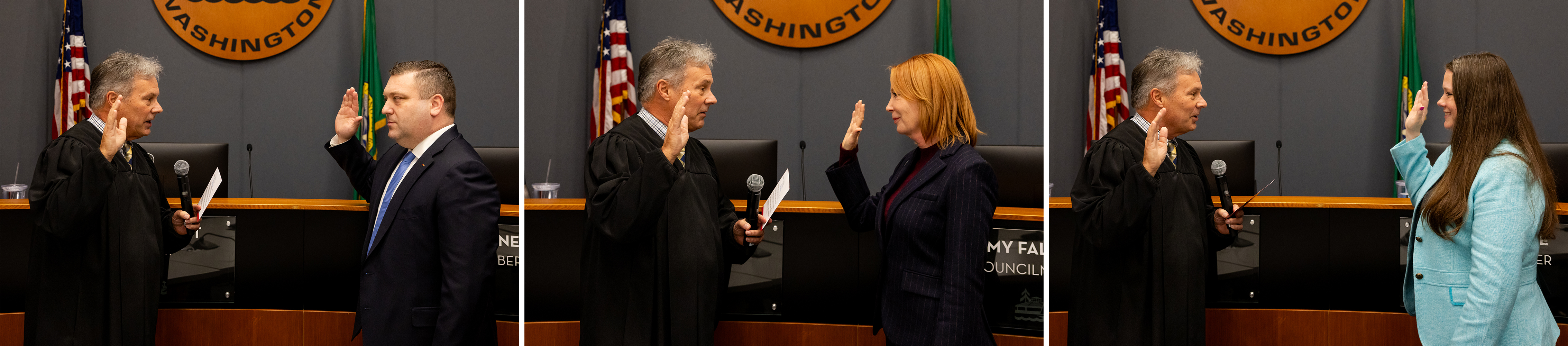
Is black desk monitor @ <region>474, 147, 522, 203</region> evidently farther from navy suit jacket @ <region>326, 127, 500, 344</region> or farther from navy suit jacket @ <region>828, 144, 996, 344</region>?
navy suit jacket @ <region>828, 144, 996, 344</region>

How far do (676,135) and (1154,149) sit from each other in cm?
130

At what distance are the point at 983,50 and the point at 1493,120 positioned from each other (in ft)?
12.4

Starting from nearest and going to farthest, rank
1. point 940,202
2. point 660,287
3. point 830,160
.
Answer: point 940,202
point 660,287
point 830,160

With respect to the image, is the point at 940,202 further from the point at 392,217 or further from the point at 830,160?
the point at 830,160

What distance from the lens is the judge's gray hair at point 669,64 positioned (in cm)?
254

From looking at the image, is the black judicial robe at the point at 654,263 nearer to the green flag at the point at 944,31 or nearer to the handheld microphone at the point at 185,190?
the handheld microphone at the point at 185,190

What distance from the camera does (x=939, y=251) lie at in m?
2.18

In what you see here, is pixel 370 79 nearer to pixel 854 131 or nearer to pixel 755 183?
pixel 755 183

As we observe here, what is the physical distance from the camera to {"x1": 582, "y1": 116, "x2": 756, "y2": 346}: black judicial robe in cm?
243

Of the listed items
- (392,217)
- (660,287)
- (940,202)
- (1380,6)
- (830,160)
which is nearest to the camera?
(940,202)

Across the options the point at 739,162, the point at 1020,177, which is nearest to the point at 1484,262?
the point at 1020,177

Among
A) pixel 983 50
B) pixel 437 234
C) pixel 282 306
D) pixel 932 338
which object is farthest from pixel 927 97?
pixel 983 50

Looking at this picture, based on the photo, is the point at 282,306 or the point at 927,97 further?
the point at 282,306

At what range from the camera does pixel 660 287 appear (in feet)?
8.16
